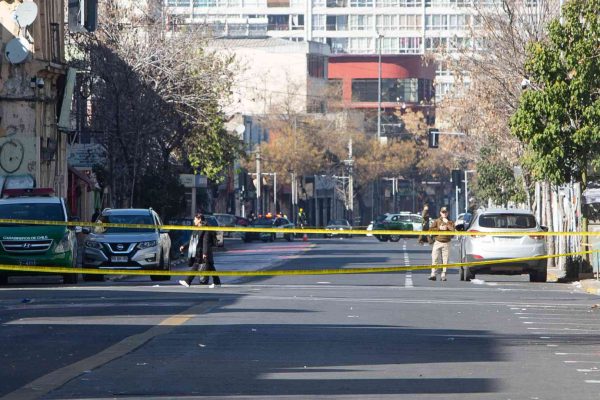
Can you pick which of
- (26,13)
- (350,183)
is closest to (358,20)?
(350,183)

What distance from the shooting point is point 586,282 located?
113ft

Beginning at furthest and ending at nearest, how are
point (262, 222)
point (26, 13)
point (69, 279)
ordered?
point (262, 222)
point (26, 13)
point (69, 279)

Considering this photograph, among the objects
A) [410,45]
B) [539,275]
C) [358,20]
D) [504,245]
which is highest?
[358,20]

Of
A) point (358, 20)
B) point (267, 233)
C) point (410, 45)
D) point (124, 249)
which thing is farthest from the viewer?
point (410, 45)

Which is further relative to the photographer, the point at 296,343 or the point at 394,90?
the point at 394,90

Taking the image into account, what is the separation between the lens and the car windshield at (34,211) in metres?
34.3

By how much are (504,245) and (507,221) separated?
116 centimetres

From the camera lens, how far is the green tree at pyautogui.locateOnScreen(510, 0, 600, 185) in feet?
119

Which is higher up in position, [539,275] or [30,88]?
[30,88]

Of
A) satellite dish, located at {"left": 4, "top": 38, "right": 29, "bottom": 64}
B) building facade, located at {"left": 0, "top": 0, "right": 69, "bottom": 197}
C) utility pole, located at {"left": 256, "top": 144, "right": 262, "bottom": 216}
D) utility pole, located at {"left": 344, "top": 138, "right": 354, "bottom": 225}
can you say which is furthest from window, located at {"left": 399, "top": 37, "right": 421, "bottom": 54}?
satellite dish, located at {"left": 4, "top": 38, "right": 29, "bottom": 64}

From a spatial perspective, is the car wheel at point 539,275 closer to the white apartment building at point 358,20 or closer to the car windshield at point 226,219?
the car windshield at point 226,219

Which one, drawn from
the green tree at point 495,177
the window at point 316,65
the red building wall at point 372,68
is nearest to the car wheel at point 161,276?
the green tree at point 495,177

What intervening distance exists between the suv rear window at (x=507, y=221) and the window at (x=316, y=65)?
336 ft

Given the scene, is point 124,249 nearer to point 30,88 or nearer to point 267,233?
point 30,88
